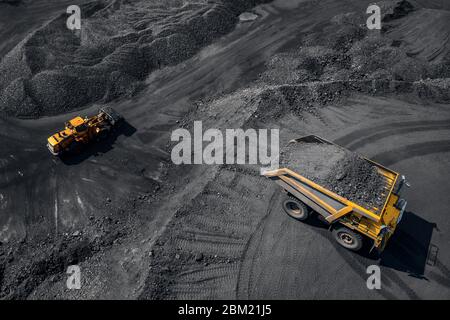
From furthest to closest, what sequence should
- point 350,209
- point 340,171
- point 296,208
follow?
1. point 296,208
2. point 340,171
3. point 350,209

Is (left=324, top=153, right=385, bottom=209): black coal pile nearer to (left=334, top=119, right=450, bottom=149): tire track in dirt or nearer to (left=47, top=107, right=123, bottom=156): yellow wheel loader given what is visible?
(left=334, top=119, right=450, bottom=149): tire track in dirt

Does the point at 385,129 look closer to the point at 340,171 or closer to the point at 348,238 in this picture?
the point at 340,171

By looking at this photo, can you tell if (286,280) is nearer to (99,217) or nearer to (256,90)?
(99,217)

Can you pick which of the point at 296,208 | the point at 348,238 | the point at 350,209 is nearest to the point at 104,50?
the point at 296,208

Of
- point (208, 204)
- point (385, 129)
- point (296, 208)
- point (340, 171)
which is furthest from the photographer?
point (385, 129)

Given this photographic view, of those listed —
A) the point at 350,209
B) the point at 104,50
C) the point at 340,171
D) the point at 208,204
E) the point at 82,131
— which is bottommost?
the point at 208,204

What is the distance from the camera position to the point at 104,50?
22078 millimetres

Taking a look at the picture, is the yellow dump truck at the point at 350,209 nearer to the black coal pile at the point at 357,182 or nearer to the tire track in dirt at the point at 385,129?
the black coal pile at the point at 357,182

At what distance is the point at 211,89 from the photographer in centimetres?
2056

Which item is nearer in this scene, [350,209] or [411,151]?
[350,209]

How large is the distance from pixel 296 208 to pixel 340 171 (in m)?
2.34

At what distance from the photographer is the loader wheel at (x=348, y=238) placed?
1258 cm

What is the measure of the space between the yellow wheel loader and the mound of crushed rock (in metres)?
2.31
